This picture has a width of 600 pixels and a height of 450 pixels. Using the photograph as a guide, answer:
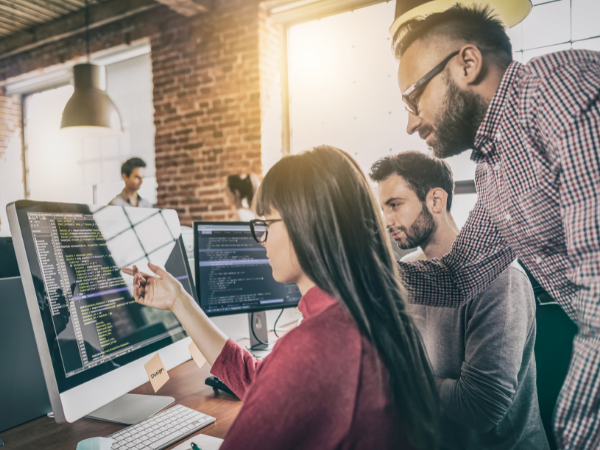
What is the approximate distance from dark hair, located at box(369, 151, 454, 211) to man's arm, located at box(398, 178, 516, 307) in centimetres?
52

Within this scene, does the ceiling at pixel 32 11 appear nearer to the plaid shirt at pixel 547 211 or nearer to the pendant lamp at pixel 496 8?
the pendant lamp at pixel 496 8

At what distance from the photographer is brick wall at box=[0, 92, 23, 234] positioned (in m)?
6.06

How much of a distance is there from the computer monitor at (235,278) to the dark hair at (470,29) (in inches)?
36.0

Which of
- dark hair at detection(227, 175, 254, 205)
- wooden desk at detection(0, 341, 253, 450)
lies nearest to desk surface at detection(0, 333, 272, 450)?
wooden desk at detection(0, 341, 253, 450)

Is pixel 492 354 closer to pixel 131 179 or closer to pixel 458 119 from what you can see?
pixel 458 119

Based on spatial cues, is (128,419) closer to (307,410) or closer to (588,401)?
(307,410)

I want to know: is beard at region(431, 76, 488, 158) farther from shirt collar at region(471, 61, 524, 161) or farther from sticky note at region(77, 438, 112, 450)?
sticky note at region(77, 438, 112, 450)

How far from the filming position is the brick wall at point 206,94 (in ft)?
12.8

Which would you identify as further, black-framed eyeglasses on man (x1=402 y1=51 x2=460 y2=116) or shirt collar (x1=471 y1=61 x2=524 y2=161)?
black-framed eyeglasses on man (x1=402 y1=51 x2=460 y2=116)

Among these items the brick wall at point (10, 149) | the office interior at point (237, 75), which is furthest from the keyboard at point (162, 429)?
the brick wall at point (10, 149)

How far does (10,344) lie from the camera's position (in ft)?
3.41

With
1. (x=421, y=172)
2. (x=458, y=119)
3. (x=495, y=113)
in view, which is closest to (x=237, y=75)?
(x=421, y=172)

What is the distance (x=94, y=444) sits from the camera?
82 cm

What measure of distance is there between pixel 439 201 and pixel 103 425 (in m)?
1.38
